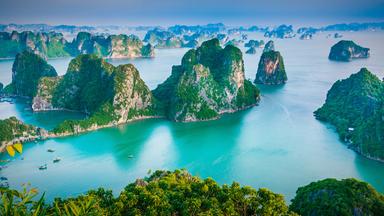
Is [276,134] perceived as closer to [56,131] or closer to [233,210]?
[56,131]

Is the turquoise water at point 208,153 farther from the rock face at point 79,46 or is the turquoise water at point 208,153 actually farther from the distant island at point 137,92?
the rock face at point 79,46

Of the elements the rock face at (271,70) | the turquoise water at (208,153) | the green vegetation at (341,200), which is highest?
the rock face at (271,70)

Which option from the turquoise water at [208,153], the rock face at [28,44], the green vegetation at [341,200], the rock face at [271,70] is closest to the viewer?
the green vegetation at [341,200]

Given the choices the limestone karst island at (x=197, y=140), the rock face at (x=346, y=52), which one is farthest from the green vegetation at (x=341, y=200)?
the rock face at (x=346, y=52)

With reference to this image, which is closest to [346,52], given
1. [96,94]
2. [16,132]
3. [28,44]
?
[96,94]

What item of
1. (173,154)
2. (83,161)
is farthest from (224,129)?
(83,161)
